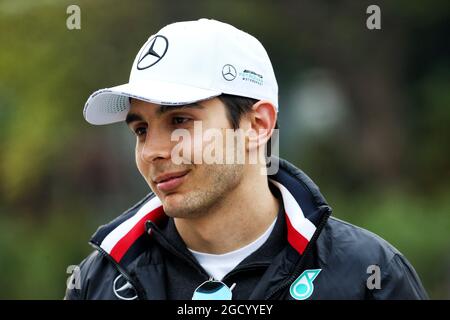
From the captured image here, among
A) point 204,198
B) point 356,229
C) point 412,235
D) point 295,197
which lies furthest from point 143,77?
point 412,235

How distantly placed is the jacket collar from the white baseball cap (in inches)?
15.6

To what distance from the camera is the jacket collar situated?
3.21 m

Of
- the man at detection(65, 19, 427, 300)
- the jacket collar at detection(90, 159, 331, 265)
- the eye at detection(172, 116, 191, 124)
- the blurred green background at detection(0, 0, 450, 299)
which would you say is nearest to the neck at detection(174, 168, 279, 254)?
the man at detection(65, 19, 427, 300)

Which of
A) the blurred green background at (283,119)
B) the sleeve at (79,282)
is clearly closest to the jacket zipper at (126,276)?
the sleeve at (79,282)

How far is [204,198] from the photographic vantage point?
3178mm

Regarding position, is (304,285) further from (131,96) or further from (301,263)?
(131,96)

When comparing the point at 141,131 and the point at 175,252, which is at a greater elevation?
the point at 141,131

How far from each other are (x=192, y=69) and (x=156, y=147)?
1.16 ft

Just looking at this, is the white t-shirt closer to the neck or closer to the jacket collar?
the neck

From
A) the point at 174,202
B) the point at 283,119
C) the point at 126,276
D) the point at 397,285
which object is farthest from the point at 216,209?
the point at 283,119

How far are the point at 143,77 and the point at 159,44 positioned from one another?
15 centimetres

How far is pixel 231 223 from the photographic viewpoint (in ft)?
10.8
